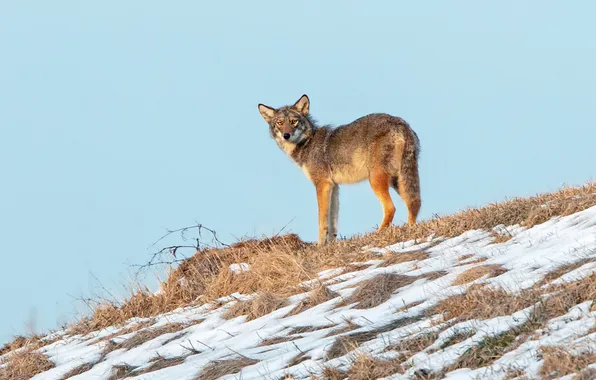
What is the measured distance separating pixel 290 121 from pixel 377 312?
8.18 m

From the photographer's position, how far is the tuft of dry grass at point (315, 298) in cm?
870

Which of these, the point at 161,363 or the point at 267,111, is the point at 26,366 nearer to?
the point at 161,363

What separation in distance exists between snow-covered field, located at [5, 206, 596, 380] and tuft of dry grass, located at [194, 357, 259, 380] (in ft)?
0.22

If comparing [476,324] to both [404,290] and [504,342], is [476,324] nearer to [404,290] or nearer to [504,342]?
[504,342]

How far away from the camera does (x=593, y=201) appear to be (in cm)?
973

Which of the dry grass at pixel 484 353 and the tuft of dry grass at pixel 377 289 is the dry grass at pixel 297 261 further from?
the dry grass at pixel 484 353

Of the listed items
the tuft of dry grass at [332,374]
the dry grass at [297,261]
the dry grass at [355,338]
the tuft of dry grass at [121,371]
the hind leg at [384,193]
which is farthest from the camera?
the hind leg at [384,193]

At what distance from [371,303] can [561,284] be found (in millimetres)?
1869

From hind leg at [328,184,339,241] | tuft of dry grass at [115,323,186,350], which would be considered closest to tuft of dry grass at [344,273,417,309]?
tuft of dry grass at [115,323,186,350]

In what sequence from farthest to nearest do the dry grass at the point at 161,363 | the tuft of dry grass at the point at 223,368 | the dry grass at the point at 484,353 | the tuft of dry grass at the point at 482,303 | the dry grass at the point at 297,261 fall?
the dry grass at the point at 297,261 < the dry grass at the point at 161,363 < the tuft of dry grass at the point at 223,368 < the tuft of dry grass at the point at 482,303 < the dry grass at the point at 484,353

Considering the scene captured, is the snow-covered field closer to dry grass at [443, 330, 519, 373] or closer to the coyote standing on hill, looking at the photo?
dry grass at [443, 330, 519, 373]

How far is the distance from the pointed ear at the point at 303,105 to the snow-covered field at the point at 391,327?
5.69 metres

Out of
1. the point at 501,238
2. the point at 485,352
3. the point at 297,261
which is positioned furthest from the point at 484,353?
the point at 297,261

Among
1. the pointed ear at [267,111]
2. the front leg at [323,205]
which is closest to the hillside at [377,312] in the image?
the front leg at [323,205]
